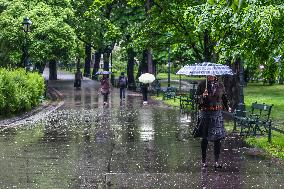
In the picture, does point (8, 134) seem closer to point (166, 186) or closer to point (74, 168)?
point (74, 168)

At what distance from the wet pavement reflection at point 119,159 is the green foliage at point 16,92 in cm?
224

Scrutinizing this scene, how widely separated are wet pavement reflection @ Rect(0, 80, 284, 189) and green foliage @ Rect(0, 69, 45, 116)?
2240 millimetres

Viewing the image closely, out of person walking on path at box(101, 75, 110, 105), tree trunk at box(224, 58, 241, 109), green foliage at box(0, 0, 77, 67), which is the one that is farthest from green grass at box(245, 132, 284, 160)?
green foliage at box(0, 0, 77, 67)

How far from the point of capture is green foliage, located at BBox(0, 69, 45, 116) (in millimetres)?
20047

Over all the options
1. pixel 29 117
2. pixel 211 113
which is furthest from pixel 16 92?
pixel 211 113

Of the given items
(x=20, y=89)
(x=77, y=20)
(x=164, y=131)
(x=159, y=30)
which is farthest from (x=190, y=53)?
(x=164, y=131)

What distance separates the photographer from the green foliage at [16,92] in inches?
789

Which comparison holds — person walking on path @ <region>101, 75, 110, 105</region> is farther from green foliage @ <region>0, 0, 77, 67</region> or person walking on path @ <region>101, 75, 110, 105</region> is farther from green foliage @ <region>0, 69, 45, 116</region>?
green foliage @ <region>0, 0, 77, 67</region>

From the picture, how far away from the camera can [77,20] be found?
50875 mm

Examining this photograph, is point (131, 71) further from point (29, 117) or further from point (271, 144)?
point (271, 144)

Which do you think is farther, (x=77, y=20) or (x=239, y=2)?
(x=77, y=20)

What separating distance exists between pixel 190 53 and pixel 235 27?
31.0 meters

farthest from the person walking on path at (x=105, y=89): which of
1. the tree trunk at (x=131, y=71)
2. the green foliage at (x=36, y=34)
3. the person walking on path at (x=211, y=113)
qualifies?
the person walking on path at (x=211, y=113)

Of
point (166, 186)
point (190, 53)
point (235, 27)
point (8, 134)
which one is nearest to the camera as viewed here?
point (166, 186)
